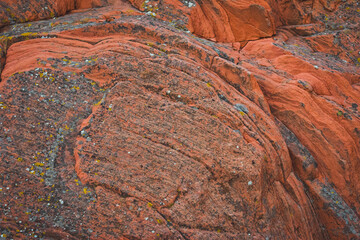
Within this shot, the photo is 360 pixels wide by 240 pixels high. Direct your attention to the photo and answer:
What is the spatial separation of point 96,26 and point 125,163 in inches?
211

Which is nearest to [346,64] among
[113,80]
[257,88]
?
[257,88]

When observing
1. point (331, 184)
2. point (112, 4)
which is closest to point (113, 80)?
point (112, 4)

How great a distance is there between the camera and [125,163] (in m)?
7.34

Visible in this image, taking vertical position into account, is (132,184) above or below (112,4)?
below

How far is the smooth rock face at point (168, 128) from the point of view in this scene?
22.5 ft

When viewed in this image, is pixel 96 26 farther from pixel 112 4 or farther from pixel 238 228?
pixel 238 228

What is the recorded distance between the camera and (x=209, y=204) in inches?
292

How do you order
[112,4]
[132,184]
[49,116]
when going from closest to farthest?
[132,184]
[49,116]
[112,4]

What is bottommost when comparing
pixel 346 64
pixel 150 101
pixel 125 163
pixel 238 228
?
pixel 238 228

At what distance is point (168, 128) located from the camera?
25.8ft

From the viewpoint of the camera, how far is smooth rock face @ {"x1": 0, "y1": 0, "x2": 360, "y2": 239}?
6867 millimetres

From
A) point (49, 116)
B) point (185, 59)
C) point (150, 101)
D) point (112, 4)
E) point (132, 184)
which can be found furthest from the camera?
point (112, 4)

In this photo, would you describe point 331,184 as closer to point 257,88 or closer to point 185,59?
point 257,88

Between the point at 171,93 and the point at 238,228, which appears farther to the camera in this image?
the point at 171,93
